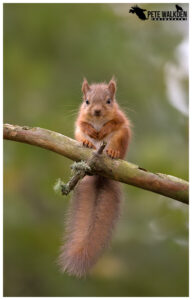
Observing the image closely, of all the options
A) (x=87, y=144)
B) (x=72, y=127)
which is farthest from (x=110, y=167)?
(x=72, y=127)

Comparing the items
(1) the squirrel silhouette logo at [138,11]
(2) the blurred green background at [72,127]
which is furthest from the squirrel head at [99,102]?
(1) the squirrel silhouette logo at [138,11]

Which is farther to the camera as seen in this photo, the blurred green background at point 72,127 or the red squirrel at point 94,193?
the blurred green background at point 72,127

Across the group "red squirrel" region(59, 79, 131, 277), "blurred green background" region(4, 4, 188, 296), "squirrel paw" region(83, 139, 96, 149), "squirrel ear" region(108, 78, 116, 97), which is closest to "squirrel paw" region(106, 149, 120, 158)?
"red squirrel" region(59, 79, 131, 277)

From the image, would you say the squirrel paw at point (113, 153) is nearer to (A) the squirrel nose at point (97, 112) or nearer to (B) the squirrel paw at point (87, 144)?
(B) the squirrel paw at point (87, 144)

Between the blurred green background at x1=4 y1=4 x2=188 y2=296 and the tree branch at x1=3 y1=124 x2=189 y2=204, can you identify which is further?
the blurred green background at x1=4 y1=4 x2=188 y2=296

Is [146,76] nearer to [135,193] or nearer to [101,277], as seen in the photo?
[135,193]

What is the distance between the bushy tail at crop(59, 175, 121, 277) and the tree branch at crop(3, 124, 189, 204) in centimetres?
57

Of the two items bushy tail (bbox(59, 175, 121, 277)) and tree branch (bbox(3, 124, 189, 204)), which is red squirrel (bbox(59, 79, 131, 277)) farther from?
tree branch (bbox(3, 124, 189, 204))

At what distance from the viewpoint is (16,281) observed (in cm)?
624

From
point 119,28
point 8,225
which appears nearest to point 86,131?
point 8,225

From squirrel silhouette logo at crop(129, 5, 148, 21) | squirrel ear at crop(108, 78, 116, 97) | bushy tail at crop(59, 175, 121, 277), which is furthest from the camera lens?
squirrel silhouette logo at crop(129, 5, 148, 21)

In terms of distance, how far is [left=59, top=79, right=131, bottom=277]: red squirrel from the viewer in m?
3.98

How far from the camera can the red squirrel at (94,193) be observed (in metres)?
3.98

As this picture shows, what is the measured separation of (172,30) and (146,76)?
67cm
